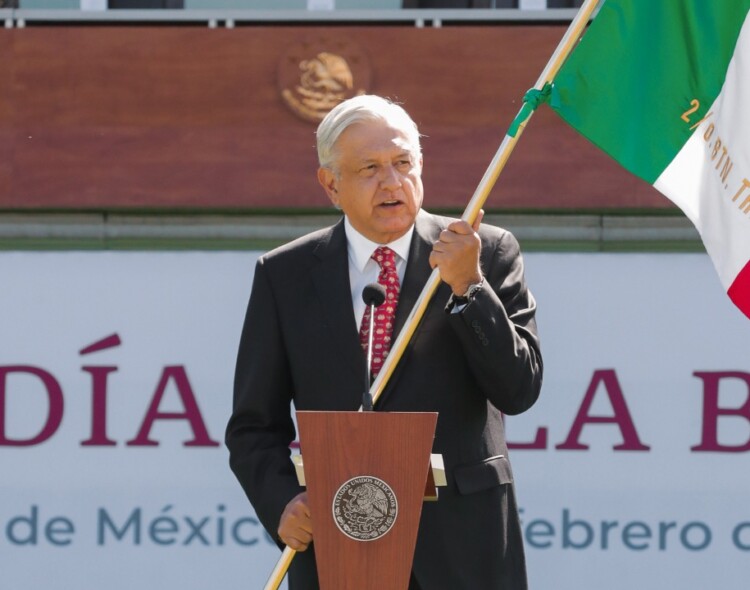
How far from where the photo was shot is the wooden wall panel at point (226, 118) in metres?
7.54

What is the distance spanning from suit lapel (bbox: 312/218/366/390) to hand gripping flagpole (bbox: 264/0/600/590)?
0.28 ft

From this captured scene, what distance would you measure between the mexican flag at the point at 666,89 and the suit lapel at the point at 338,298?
586 millimetres

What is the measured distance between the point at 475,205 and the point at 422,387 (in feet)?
1.27

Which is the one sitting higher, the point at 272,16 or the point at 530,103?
the point at 272,16

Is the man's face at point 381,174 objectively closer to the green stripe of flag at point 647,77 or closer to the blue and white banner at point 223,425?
the green stripe of flag at point 647,77

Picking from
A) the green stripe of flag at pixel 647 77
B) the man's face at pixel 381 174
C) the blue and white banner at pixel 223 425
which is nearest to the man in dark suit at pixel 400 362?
the man's face at pixel 381 174

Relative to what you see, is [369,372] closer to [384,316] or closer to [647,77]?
[384,316]

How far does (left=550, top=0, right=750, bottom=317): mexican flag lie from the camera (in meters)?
3.81

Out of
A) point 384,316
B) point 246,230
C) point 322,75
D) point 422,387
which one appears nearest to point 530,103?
point 384,316

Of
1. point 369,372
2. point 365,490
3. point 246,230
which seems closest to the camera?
point 365,490

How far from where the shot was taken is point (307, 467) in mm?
3197

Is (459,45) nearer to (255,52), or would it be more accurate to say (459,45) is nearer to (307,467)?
(255,52)

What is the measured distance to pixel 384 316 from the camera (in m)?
3.59

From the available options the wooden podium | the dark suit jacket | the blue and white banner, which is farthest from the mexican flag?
the blue and white banner
